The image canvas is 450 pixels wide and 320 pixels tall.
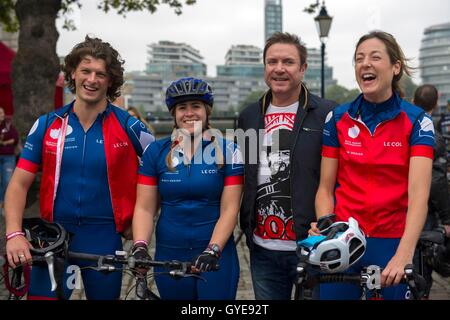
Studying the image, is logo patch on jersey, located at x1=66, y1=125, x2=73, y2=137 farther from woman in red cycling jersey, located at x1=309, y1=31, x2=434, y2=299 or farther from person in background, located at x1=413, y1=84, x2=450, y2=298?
person in background, located at x1=413, y1=84, x2=450, y2=298

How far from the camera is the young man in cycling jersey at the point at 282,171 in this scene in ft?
11.6

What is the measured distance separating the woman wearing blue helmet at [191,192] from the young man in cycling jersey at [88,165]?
215 mm

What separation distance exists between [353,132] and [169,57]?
195m

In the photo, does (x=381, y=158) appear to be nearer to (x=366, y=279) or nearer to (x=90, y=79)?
(x=366, y=279)

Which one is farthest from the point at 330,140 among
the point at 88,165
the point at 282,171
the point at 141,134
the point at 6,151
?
the point at 6,151

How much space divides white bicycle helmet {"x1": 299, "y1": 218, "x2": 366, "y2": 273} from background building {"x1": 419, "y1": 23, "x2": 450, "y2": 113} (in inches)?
6302

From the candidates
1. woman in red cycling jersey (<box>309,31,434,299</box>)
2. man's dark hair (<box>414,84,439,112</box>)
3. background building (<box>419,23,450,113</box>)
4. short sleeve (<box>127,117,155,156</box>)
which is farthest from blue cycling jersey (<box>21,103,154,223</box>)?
background building (<box>419,23,450,113</box>)

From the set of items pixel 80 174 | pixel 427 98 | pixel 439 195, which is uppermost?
pixel 427 98

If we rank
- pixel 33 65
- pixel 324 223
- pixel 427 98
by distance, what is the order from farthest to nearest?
pixel 33 65
pixel 427 98
pixel 324 223

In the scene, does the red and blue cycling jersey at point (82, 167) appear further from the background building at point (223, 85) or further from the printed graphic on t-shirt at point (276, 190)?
the background building at point (223, 85)

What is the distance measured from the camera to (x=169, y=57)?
636ft

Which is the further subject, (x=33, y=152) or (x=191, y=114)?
(x=33, y=152)

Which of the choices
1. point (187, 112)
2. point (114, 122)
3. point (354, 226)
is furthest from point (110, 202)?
point (354, 226)

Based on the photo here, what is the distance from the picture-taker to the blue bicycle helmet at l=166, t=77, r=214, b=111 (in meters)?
3.30
